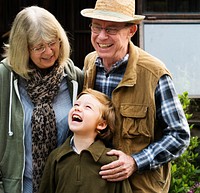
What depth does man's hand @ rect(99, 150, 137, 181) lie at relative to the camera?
338 centimetres

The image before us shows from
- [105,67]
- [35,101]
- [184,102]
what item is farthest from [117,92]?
[184,102]

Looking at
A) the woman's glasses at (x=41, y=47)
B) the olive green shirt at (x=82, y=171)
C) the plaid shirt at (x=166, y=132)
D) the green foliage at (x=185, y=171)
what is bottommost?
the green foliage at (x=185, y=171)

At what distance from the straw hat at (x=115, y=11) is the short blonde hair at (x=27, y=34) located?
23cm

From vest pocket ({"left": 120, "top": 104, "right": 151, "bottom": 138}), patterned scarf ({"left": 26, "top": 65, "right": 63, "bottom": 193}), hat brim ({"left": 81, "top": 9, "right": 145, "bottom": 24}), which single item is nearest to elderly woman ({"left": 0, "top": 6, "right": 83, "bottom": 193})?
patterned scarf ({"left": 26, "top": 65, "right": 63, "bottom": 193})

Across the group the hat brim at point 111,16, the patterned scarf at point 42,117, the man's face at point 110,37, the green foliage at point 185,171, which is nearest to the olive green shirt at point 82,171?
the patterned scarf at point 42,117

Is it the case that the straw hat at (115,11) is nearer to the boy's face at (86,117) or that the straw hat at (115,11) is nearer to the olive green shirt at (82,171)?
the boy's face at (86,117)

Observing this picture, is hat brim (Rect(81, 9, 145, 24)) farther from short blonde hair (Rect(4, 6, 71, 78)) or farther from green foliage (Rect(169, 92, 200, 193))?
green foliage (Rect(169, 92, 200, 193))

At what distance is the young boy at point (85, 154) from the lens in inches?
134

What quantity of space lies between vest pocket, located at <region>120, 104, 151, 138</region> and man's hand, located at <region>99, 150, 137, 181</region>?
0.45 feet

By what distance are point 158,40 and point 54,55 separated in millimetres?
2344

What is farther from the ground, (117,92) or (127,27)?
(127,27)

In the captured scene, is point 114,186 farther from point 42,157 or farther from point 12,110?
point 12,110

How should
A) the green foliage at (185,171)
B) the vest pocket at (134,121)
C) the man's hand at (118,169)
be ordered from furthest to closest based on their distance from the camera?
the green foliage at (185,171)
the vest pocket at (134,121)
the man's hand at (118,169)

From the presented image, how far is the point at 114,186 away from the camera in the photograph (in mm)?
3410
